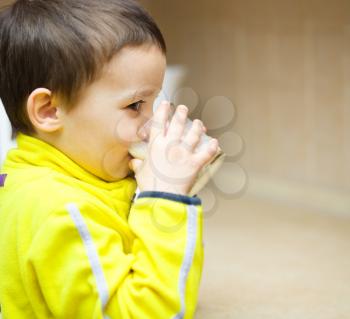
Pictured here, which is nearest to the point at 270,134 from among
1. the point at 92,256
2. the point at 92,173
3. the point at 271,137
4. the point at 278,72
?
the point at 271,137

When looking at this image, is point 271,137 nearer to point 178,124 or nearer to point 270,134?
point 270,134

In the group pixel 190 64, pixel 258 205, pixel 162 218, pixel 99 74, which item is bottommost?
pixel 258 205

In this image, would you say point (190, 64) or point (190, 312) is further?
point (190, 64)

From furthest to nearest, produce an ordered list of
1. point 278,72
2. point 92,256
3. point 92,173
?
point 278,72 → point 92,173 → point 92,256

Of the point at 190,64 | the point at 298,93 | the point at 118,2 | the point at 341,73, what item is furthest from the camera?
the point at 190,64

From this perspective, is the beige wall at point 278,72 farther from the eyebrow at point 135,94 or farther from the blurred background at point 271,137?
the eyebrow at point 135,94

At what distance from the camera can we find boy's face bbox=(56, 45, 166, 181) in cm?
81

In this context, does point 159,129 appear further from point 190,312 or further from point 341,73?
point 341,73

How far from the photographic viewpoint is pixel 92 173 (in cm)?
86

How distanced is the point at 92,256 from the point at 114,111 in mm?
188

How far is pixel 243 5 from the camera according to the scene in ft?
5.90

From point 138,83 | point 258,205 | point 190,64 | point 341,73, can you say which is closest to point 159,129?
point 138,83

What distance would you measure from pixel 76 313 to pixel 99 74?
11.5 inches

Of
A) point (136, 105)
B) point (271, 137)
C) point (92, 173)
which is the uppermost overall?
point (136, 105)
